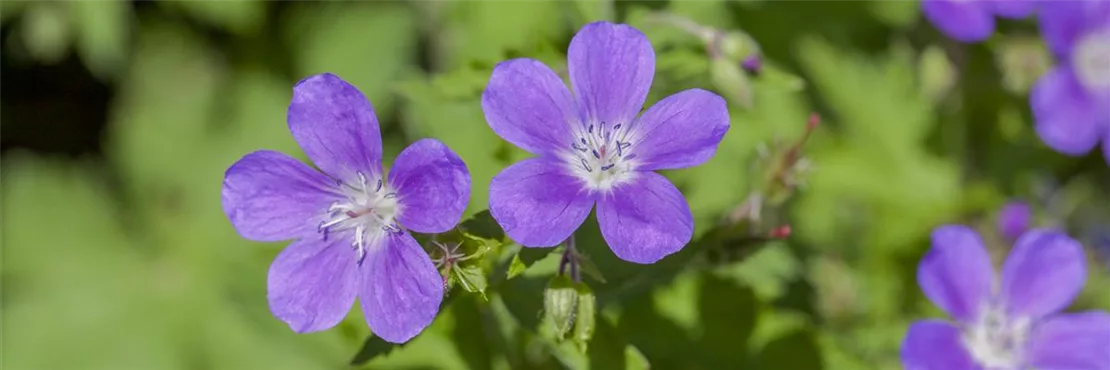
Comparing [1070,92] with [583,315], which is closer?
[583,315]

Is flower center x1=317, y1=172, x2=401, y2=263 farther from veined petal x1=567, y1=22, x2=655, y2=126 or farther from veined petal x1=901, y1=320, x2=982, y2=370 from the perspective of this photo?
veined petal x1=901, y1=320, x2=982, y2=370

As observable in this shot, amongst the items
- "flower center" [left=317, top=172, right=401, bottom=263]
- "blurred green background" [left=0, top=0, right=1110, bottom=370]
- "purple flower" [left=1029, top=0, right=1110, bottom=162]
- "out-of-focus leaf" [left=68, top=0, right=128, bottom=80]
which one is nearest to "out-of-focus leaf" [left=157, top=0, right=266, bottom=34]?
"blurred green background" [left=0, top=0, right=1110, bottom=370]

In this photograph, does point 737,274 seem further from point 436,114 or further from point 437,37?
point 437,37

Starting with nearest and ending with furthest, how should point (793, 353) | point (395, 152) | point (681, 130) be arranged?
point (681, 130)
point (793, 353)
point (395, 152)

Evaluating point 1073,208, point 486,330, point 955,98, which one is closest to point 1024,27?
point 955,98

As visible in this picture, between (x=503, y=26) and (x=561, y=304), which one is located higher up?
(x=503, y=26)

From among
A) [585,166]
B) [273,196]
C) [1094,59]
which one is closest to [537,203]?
[585,166]

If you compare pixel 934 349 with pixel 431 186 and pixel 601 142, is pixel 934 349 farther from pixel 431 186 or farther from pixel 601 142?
pixel 431 186
